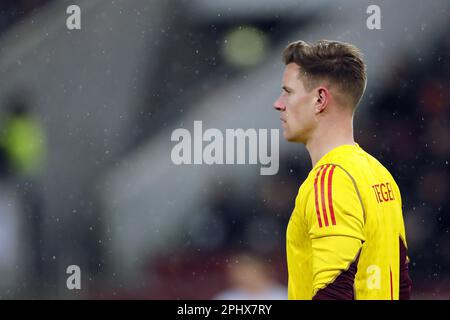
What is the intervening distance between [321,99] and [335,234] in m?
0.42

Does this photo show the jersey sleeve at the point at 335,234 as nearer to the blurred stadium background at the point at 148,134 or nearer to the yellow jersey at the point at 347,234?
the yellow jersey at the point at 347,234

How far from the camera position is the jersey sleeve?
1.57 metres

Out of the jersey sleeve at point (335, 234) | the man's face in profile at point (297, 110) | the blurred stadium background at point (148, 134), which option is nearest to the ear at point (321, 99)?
the man's face in profile at point (297, 110)

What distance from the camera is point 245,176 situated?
3490 millimetres

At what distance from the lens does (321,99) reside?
6.03 feet

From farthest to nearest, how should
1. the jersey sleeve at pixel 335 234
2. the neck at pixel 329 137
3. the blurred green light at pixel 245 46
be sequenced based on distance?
the blurred green light at pixel 245 46 < the neck at pixel 329 137 < the jersey sleeve at pixel 335 234

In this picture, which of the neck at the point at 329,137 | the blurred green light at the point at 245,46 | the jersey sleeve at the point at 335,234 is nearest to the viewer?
the jersey sleeve at the point at 335,234

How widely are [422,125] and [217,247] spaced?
1.26 metres

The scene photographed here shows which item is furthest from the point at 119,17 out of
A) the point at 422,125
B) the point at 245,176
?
the point at 422,125

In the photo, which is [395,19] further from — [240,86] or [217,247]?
[217,247]

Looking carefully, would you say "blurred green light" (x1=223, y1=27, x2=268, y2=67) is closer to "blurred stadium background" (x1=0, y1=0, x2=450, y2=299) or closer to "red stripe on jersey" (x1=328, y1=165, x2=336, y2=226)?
"blurred stadium background" (x1=0, y1=0, x2=450, y2=299)

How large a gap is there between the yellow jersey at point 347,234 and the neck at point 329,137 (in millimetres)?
29

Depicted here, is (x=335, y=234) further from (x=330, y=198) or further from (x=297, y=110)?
(x=297, y=110)

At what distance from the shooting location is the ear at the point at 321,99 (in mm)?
1834
